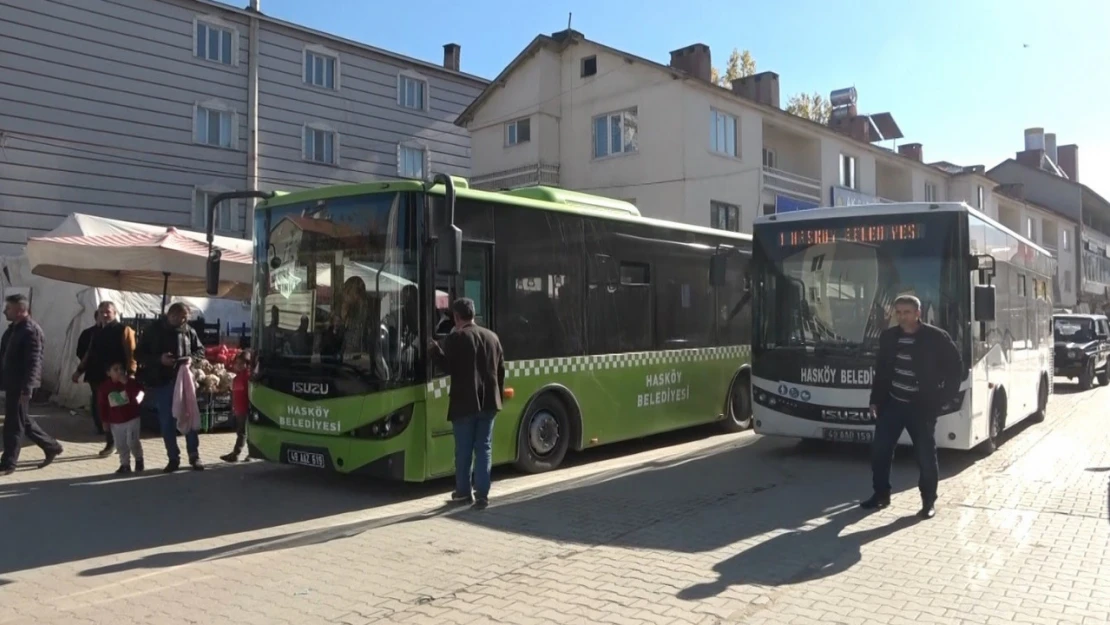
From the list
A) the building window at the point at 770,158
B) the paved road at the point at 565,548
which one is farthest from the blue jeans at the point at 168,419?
the building window at the point at 770,158

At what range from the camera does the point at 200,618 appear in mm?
5219

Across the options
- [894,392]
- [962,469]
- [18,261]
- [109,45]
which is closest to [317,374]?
[894,392]

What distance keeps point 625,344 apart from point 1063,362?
658 inches

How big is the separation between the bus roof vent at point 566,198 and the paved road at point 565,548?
3.15 metres

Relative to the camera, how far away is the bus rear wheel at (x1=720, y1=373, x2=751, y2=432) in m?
13.3

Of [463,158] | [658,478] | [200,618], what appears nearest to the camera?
[200,618]

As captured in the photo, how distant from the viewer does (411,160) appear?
1240 inches

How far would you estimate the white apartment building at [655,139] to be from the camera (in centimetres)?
2544

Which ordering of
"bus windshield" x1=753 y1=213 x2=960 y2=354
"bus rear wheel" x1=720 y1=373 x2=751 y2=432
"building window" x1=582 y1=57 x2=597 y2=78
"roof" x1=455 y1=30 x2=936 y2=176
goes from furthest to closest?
"building window" x1=582 y1=57 x2=597 y2=78 → "roof" x1=455 y1=30 x2=936 y2=176 → "bus rear wheel" x1=720 y1=373 x2=751 y2=432 → "bus windshield" x1=753 y1=213 x2=960 y2=354

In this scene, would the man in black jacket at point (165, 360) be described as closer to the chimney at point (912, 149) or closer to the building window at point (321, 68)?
the building window at point (321, 68)

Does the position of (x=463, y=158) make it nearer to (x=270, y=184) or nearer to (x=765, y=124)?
(x=270, y=184)

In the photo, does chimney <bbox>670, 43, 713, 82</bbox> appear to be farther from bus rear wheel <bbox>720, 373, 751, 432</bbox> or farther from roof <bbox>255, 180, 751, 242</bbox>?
roof <bbox>255, 180, 751, 242</bbox>

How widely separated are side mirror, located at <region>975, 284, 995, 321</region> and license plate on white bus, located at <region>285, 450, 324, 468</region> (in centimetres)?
705

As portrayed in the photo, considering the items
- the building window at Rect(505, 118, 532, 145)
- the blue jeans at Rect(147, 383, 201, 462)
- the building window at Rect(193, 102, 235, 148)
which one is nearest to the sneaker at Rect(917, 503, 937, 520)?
the blue jeans at Rect(147, 383, 201, 462)
